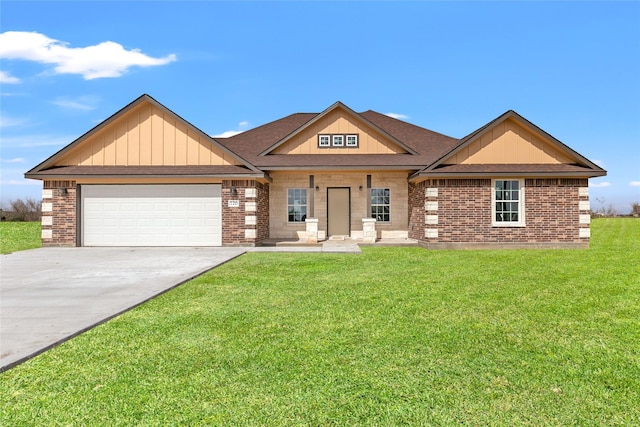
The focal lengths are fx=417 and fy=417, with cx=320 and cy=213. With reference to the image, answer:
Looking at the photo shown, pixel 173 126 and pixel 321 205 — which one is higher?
pixel 173 126

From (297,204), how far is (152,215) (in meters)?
6.56

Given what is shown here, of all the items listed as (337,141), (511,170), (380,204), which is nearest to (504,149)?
(511,170)

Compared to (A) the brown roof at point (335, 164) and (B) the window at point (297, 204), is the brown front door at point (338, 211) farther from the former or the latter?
(A) the brown roof at point (335, 164)

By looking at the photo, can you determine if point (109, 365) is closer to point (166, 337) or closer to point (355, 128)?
point (166, 337)

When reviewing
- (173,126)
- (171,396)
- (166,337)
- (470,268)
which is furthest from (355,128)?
(171,396)

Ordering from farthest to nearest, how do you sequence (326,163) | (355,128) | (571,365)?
(355,128)
(326,163)
(571,365)

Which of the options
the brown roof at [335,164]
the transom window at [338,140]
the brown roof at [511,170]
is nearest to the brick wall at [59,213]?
the brown roof at [335,164]

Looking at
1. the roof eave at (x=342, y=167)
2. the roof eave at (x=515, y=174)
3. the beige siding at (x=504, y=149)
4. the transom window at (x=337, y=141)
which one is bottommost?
the roof eave at (x=515, y=174)

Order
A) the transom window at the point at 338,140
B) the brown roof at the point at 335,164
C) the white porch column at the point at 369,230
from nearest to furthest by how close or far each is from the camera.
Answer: the brown roof at the point at 335,164 → the white porch column at the point at 369,230 → the transom window at the point at 338,140

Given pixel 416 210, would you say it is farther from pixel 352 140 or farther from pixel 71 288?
pixel 71 288

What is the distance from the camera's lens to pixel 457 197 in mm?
16875

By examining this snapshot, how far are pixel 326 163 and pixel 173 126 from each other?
265 inches

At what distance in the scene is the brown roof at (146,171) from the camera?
55.8 feet

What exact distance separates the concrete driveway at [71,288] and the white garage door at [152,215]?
2577mm
